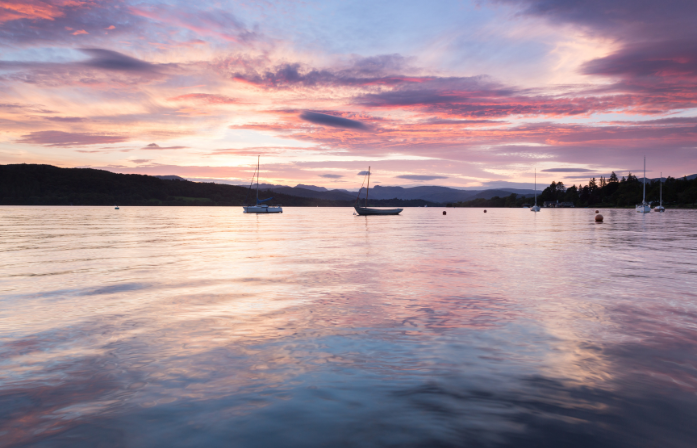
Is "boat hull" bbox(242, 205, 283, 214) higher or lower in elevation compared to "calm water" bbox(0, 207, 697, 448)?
higher

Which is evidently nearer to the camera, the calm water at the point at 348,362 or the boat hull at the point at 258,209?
the calm water at the point at 348,362

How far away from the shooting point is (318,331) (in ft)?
30.9

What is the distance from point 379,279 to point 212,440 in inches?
473

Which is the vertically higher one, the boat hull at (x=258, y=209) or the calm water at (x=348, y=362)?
the boat hull at (x=258, y=209)

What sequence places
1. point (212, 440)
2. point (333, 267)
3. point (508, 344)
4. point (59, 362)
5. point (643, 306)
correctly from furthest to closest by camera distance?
point (333, 267)
point (643, 306)
point (508, 344)
point (59, 362)
point (212, 440)

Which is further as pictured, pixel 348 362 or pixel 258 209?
pixel 258 209

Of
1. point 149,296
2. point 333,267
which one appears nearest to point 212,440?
point 149,296

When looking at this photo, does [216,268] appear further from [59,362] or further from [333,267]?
[59,362]

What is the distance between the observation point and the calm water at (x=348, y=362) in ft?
16.8

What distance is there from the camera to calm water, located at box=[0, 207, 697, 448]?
16.8 ft

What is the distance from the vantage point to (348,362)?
7.38 meters

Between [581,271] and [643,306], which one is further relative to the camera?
[581,271]

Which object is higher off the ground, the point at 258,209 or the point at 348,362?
the point at 258,209

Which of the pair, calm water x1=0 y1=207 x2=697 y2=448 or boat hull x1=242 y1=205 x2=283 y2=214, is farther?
boat hull x1=242 y1=205 x2=283 y2=214
